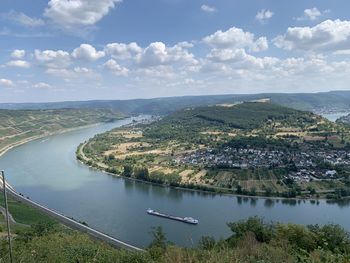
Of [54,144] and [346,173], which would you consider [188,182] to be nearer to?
[346,173]

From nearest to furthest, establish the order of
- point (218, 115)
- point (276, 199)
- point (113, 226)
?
1. point (113, 226)
2. point (276, 199)
3. point (218, 115)

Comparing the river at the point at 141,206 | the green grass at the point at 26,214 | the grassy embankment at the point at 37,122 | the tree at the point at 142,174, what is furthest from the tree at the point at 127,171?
the grassy embankment at the point at 37,122

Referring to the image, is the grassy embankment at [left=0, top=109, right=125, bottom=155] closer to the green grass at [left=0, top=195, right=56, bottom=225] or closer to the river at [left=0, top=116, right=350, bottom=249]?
the river at [left=0, top=116, right=350, bottom=249]

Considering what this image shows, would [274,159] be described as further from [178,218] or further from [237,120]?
[237,120]

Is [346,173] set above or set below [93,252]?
below

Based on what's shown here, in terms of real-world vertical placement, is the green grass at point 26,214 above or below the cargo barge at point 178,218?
above

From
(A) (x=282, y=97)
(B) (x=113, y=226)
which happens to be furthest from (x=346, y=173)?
(A) (x=282, y=97)

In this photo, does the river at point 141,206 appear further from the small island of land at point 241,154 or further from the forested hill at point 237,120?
the forested hill at point 237,120
